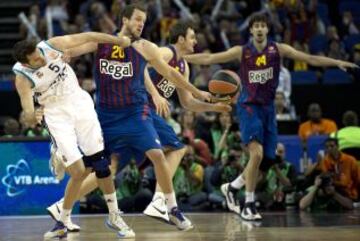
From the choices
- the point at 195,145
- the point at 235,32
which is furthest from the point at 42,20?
the point at 195,145

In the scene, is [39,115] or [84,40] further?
[84,40]

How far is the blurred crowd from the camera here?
43.2 feet

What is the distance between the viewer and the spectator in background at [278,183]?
13.1 m

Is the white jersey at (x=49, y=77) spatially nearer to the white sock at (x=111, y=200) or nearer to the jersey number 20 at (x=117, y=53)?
the jersey number 20 at (x=117, y=53)

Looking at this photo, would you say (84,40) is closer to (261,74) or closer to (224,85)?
(224,85)

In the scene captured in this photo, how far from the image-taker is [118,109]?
29.7 feet

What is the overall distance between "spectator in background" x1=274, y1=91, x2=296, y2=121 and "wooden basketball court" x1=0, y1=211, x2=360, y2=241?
2.98 metres

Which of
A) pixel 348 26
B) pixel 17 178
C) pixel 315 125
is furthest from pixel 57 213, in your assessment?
pixel 348 26

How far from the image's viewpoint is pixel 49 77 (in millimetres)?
8523

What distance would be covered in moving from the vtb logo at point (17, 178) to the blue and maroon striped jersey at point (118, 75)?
397 centimetres

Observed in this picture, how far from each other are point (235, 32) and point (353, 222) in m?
7.29

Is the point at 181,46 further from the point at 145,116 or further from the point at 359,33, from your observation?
the point at 359,33

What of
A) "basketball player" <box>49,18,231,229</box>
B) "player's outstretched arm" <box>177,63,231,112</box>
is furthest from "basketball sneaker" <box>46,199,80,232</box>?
"player's outstretched arm" <box>177,63,231,112</box>

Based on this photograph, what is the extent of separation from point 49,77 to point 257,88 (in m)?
3.10
